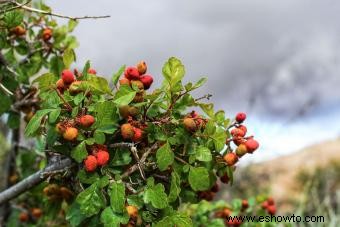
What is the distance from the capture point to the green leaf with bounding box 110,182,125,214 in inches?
89.5

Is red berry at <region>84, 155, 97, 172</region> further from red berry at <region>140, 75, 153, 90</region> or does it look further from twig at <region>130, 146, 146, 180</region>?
red berry at <region>140, 75, 153, 90</region>

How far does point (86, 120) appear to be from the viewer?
7.61 feet

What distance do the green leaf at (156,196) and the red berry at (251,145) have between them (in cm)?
50

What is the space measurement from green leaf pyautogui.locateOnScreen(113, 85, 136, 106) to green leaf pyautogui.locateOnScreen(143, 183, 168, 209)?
37 cm

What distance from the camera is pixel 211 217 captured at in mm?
3748

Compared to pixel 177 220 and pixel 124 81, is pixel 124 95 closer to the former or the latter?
pixel 124 81

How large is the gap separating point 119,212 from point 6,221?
7.94 feet

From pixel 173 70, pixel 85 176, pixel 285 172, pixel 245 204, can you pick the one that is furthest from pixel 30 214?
pixel 285 172

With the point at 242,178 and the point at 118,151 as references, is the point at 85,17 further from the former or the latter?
the point at 242,178

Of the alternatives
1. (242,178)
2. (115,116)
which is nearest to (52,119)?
(115,116)

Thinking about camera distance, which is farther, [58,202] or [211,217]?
[211,217]

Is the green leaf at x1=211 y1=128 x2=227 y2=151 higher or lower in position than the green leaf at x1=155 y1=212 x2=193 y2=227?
higher

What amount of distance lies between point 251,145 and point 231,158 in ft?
0.37

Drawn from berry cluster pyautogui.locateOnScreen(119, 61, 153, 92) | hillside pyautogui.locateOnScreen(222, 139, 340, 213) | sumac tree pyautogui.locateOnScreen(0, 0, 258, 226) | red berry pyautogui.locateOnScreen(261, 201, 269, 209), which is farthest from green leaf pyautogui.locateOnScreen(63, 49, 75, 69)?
hillside pyautogui.locateOnScreen(222, 139, 340, 213)
